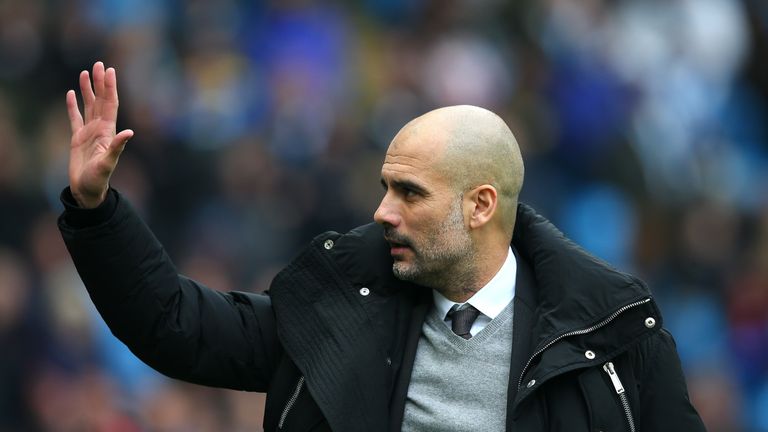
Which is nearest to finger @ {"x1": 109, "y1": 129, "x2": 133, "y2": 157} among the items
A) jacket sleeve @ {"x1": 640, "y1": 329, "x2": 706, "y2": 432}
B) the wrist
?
the wrist

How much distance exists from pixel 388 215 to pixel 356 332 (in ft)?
1.05

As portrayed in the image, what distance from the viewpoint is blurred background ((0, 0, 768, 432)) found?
770 cm

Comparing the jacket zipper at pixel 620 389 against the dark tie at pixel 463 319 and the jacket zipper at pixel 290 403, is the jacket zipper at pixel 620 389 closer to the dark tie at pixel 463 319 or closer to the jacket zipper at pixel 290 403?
the dark tie at pixel 463 319

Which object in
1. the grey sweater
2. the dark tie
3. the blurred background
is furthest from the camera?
the blurred background

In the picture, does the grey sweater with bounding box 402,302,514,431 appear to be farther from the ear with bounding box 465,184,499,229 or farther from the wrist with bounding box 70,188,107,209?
the wrist with bounding box 70,188,107,209

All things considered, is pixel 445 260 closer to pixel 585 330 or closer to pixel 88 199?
pixel 585 330

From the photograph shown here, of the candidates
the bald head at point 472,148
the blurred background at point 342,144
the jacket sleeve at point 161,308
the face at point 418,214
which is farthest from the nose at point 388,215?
the blurred background at point 342,144

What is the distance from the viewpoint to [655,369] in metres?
3.98

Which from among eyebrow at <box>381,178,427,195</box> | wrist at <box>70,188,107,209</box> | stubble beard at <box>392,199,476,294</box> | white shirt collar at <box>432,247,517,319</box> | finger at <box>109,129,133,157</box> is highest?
Answer: finger at <box>109,129,133,157</box>

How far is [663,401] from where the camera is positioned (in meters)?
3.95

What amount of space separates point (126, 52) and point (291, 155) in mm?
1104

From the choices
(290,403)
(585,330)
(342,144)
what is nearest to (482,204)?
(585,330)

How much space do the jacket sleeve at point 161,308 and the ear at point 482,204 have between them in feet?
1.99

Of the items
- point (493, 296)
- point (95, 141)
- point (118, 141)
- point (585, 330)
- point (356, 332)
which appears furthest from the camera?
point (493, 296)
